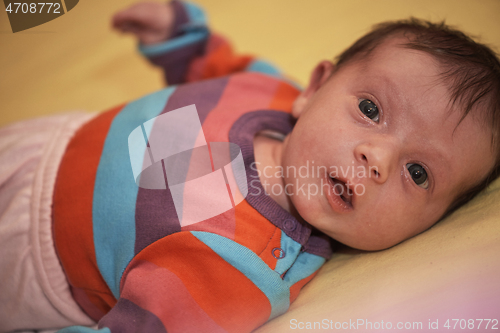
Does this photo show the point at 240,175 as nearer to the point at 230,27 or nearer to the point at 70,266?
the point at 70,266

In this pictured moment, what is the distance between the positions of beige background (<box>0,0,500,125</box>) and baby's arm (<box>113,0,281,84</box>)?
0.25ft

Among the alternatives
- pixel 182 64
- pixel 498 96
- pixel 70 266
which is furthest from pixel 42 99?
pixel 498 96

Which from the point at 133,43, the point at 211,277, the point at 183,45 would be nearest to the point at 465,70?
the point at 211,277

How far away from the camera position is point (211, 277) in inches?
21.0

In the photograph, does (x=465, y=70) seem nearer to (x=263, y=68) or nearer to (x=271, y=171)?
(x=271, y=171)

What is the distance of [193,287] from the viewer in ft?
1.72

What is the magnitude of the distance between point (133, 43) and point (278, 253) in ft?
2.96

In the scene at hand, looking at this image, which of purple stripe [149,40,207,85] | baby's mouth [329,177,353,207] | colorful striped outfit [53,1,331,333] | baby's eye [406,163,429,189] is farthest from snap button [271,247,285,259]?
purple stripe [149,40,207,85]

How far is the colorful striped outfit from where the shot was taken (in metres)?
0.52

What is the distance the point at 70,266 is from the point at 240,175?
0.31 metres

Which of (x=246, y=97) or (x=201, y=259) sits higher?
(x=246, y=97)

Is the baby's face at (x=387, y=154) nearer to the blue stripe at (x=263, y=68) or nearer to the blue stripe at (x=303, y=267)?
the blue stripe at (x=303, y=267)

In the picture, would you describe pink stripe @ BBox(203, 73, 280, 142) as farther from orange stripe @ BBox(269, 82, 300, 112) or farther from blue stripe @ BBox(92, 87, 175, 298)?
blue stripe @ BBox(92, 87, 175, 298)

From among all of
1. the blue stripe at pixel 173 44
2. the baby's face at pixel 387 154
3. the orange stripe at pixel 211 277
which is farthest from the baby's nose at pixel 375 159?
the blue stripe at pixel 173 44
